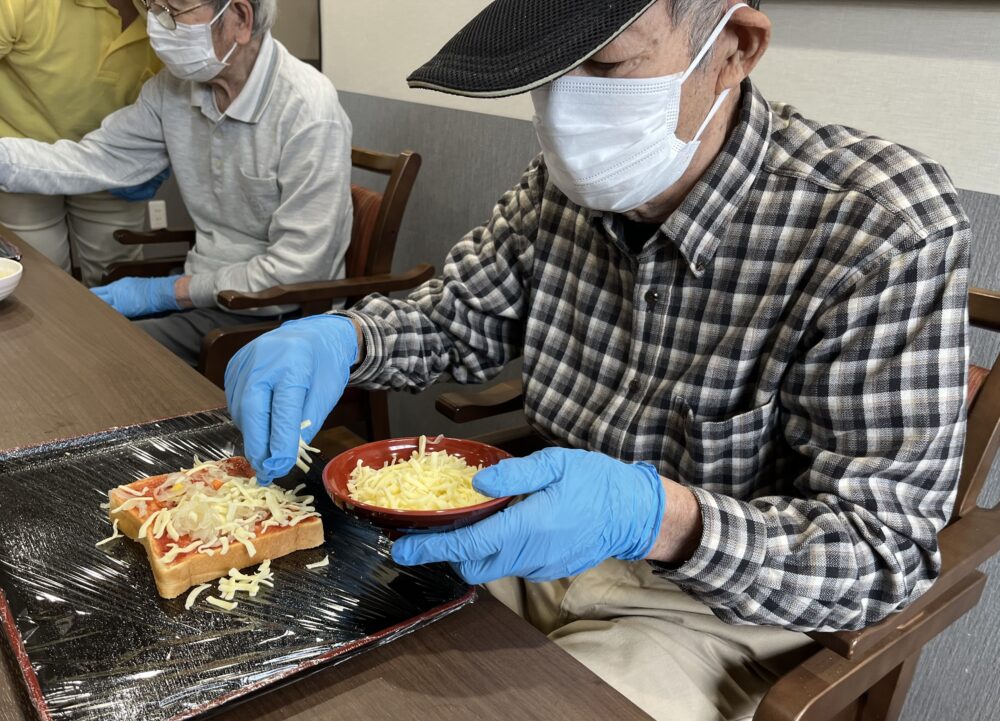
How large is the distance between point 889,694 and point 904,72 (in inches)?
41.3

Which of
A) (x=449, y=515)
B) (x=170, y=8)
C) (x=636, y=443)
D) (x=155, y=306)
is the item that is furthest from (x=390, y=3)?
(x=449, y=515)

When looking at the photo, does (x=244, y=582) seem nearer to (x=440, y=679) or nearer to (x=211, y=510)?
(x=211, y=510)

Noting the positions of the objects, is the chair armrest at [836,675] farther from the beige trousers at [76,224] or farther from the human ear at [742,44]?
the beige trousers at [76,224]

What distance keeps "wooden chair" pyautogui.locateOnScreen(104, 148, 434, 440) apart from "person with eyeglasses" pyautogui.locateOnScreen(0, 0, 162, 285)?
63 centimetres

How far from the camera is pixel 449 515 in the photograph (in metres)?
0.81

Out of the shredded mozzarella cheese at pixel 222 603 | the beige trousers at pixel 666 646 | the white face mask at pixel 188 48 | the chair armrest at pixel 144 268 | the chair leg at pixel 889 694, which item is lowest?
the chair leg at pixel 889 694

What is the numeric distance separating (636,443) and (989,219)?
0.78 metres

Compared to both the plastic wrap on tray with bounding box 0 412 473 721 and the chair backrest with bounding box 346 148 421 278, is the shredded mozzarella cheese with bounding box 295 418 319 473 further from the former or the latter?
the chair backrest with bounding box 346 148 421 278

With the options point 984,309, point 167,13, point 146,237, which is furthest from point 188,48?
point 984,309

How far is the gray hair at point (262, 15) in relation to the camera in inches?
84.7

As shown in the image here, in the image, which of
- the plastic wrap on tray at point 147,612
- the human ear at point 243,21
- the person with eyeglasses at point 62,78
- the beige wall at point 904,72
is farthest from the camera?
the person with eyeglasses at point 62,78

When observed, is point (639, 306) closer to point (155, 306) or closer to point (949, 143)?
point (949, 143)

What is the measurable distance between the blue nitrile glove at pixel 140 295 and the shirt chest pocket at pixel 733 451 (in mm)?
1780

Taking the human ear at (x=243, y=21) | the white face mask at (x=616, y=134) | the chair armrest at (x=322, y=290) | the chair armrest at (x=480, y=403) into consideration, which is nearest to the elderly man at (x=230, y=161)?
the human ear at (x=243, y=21)
